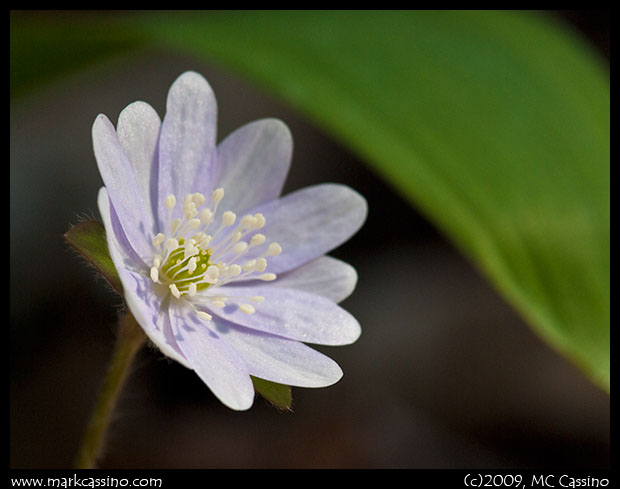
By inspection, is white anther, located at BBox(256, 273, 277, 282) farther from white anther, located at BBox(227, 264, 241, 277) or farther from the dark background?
the dark background

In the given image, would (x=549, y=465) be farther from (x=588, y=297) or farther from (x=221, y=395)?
(x=221, y=395)

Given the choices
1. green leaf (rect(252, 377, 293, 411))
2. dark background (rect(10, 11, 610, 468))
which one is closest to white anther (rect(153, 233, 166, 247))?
green leaf (rect(252, 377, 293, 411))

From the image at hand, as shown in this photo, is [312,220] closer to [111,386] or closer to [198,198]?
[198,198]

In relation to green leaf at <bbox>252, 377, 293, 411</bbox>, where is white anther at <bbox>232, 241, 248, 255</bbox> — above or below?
above

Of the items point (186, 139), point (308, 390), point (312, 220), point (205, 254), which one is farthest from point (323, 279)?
point (308, 390)

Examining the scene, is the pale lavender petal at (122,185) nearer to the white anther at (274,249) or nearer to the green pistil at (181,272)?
the green pistil at (181,272)

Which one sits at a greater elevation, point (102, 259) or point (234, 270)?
point (234, 270)

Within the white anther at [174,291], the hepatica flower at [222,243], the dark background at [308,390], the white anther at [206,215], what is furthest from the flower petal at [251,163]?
the dark background at [308,390]
